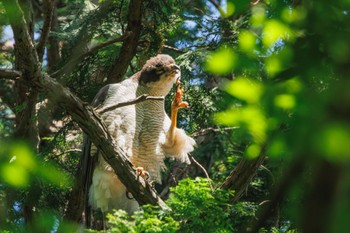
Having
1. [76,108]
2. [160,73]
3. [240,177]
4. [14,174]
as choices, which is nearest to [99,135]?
[76,108]

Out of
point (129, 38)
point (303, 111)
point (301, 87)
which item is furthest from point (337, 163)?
point (129, 38)

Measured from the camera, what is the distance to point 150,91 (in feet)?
20.8

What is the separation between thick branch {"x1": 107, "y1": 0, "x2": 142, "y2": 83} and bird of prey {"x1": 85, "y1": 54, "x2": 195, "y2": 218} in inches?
20.2

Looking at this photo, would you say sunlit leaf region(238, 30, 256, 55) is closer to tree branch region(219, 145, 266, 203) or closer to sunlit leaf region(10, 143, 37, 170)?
sunlit leaf region(10, 143, 37, 170)

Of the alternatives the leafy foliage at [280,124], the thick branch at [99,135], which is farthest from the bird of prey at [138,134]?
the leafy foliage at [280,124]

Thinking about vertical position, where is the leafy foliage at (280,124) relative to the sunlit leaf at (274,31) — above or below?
below

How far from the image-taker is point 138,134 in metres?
6.14

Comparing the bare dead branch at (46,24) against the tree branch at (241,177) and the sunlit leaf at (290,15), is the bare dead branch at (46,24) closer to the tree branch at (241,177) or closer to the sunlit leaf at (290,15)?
the tree branch at (241,177)

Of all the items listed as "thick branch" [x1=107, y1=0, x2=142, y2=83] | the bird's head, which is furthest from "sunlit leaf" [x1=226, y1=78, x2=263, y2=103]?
"thick branch" [x1=107, y1=0, x2=142, y2=83]

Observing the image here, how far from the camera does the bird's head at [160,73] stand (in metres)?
6.22

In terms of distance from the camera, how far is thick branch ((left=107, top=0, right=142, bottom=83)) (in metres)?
6.75

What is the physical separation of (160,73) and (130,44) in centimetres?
80

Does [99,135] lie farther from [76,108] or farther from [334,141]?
[334,141]

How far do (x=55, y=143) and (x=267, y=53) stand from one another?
508cm
